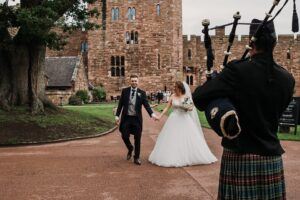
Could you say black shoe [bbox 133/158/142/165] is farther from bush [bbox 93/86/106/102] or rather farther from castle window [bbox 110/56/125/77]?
castle window [bbox 110/56/125/77]

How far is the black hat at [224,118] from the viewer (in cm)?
340

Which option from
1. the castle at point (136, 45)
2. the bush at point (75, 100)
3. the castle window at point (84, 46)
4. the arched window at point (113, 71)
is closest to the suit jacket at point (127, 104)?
the bush at point (75, 100)

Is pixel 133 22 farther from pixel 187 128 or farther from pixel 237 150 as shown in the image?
pixel 237 150

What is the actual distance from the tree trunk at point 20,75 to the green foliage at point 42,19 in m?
0.51

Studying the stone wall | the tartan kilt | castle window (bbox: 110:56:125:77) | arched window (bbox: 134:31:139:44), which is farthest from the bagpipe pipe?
castle window (bbox: 110:56:125:77)

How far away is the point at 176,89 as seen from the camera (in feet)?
37.9

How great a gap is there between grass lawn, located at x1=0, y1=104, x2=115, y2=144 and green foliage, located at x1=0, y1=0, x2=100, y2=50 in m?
2.75

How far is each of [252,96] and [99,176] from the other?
6121 mm

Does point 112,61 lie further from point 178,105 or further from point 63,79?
point 178,105

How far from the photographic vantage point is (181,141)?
35.7 ft

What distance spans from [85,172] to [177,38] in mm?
44378

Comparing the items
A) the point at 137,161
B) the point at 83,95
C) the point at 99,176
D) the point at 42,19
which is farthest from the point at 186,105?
the point at 83,95

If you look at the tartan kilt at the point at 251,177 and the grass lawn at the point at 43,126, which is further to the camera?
the grass lawn at the point at 43,126

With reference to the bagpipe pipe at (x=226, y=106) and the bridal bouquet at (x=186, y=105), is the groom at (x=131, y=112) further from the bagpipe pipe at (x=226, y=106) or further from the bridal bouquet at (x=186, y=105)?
the bagpipe pipe at (x=226, y=106)
